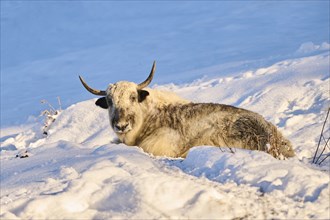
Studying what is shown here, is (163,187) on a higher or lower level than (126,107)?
higher

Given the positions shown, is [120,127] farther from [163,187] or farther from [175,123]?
[163,187]

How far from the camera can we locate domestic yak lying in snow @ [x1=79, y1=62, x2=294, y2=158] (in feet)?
24.9

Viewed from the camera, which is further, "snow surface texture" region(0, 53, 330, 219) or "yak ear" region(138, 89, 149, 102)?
"yak ear" region(138, 89, 149, 102)

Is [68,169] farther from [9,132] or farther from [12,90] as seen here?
[12,90]

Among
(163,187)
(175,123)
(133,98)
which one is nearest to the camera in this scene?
(163,187)

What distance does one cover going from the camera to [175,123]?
314 inches

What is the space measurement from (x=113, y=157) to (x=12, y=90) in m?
27.2

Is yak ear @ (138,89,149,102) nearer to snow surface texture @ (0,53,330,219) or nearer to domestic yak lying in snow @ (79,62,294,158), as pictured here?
domestic yak lying in snow @ (79,62,294,158)

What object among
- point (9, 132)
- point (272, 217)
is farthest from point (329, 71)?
point (272, 217)

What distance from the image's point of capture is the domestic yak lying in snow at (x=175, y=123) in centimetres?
759

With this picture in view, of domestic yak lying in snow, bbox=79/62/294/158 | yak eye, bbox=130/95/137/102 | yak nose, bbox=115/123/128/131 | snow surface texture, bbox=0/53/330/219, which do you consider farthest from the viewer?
yak eye, bbox=130/95/137/102

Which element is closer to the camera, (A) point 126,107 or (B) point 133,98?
(A) point 126,107

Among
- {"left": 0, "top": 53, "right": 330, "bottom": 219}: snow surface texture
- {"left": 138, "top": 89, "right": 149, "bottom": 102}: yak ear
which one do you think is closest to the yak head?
{"left": 138, "top": 89, "right": 149, "bottom": 102}: yak ear

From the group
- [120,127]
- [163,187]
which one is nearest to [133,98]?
[120,127]
